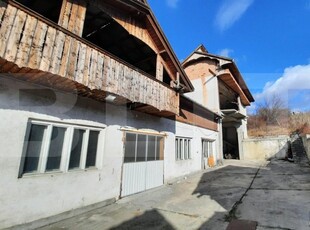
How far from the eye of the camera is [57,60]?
14.6ft

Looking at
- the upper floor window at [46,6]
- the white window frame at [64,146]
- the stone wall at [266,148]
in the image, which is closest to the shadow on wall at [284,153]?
the stone wall at [266,148]

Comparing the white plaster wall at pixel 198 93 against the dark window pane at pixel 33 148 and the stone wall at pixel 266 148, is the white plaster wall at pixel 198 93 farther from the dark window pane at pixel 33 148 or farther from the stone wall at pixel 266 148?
the dark window pane at pixel 33 148

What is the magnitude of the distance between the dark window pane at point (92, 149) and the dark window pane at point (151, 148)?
279cm

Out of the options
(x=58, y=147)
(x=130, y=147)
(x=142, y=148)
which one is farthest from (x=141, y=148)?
(x=58, y=147)

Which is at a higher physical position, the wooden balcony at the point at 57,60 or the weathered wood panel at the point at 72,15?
the weathered wood panel at the point at 72,15

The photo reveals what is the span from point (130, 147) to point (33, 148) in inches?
136

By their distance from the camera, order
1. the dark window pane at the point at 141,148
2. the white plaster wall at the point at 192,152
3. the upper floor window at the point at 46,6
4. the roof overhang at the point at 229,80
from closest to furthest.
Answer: the upper floor window at the point at 46,6, the dark window pane at the point at 141,148, the white plaster wall at the point at 192,152, the roof overhang at the point at 229,80

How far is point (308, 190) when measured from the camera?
697 cm

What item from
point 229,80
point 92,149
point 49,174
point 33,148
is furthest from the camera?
point 229,80

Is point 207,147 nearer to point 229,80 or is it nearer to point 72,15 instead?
point 229,80

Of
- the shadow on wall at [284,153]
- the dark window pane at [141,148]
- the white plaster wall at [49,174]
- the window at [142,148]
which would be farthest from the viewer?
the shadow on wall at [284,153]

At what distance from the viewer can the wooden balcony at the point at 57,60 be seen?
379 centimetres

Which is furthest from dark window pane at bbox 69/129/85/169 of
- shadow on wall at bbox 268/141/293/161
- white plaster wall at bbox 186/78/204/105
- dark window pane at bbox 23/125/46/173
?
shadow on wall at bbox 268/141/293/161

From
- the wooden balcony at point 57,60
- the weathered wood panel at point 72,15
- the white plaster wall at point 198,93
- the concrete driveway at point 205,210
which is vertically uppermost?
the white plaster wall at point 198,93
